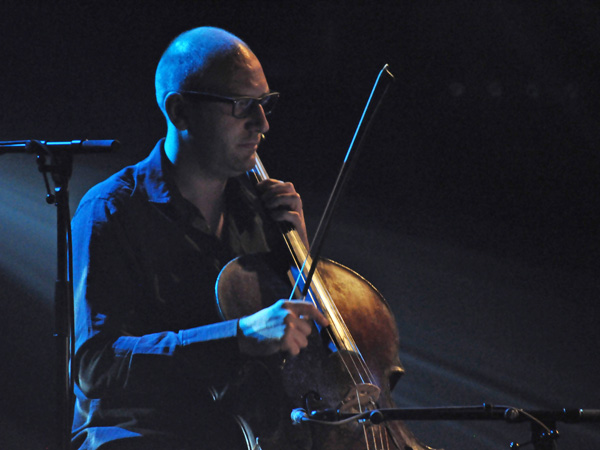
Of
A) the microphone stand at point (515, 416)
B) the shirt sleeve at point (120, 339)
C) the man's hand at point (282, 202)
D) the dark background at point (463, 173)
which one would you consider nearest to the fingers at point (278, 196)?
the man's hand at point (282, 202)

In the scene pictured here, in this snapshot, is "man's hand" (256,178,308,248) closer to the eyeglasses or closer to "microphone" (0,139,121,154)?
the eyeglasses

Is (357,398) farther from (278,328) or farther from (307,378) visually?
(278,328)

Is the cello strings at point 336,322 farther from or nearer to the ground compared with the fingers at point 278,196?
nearer to the ground

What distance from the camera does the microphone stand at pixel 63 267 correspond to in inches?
65.9

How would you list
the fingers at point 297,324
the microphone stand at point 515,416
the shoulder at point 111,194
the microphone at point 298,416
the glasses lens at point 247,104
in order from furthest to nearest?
the glasses lens at point 247,104
the shoulder at point 111,194
the fingers at point 297,324
the microphone at point 298,416
the microphone stand at point 515,416

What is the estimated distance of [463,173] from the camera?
339cm

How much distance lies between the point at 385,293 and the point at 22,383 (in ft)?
5.75

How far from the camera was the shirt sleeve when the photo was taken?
1.66 metres

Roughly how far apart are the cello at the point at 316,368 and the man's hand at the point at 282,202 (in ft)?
0.30

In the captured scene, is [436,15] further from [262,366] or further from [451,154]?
[262,366]

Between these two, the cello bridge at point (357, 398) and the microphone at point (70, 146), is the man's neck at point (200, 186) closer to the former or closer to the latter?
the microphone at point (70, 146)

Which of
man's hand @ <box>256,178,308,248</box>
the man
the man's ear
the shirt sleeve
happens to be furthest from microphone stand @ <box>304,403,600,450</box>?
the man's ear

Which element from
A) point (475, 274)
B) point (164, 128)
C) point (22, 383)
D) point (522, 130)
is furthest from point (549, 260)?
point (22, 383)

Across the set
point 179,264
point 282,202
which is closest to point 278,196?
point 282,202
